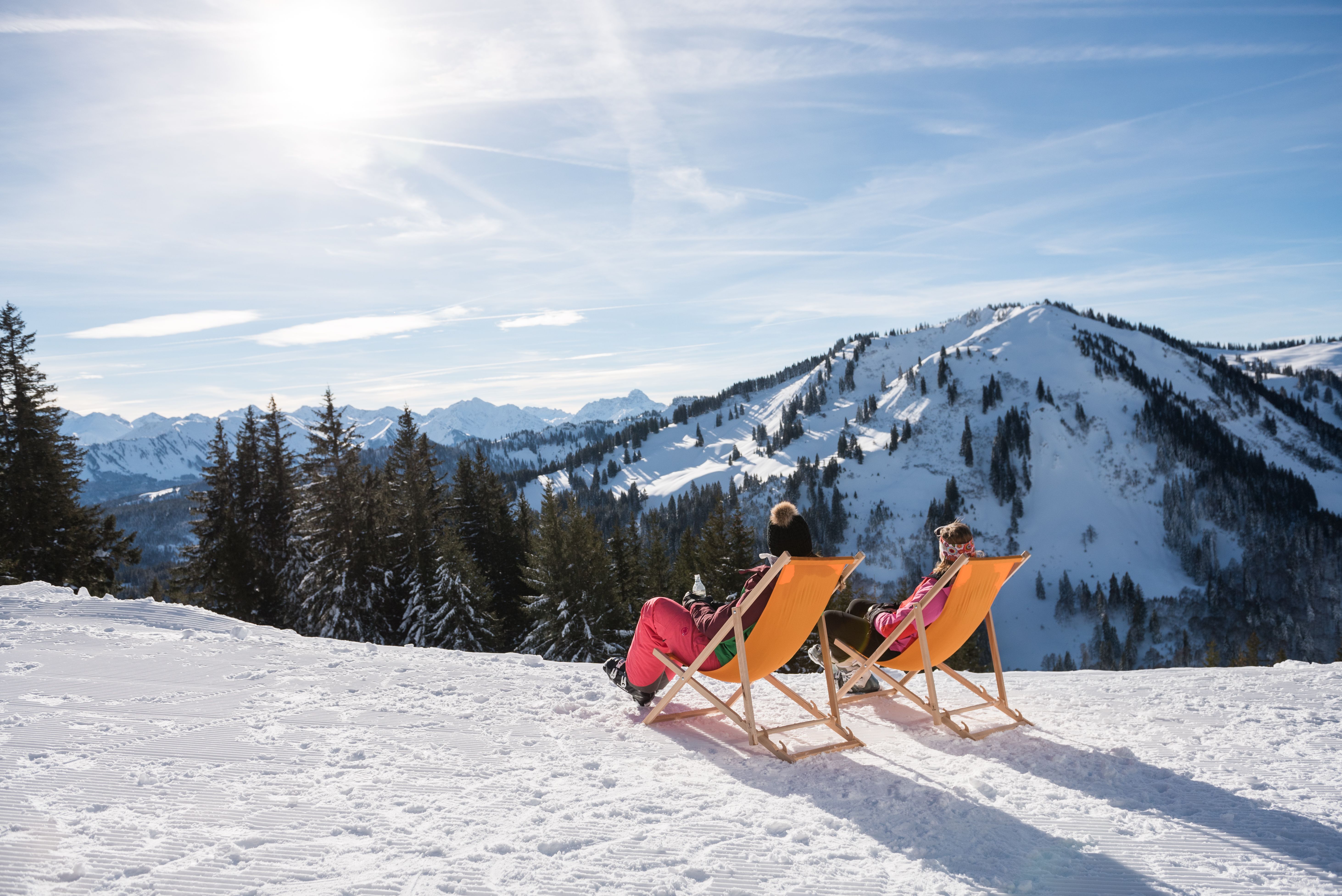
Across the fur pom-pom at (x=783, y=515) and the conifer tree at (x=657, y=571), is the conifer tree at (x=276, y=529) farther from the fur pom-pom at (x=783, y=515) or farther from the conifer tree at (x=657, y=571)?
the fur pom-pom at (x=783, y=515)

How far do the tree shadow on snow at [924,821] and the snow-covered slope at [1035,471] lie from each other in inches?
4366

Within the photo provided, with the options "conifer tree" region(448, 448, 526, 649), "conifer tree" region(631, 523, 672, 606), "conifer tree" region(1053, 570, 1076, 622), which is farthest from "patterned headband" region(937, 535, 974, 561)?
"conifer tree" region(1053, 570, 1076, 622)

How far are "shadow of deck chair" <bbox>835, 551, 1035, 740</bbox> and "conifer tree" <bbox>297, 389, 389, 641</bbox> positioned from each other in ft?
65.5

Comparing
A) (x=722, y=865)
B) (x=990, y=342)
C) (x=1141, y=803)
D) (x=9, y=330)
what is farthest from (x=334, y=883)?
(x=990, y=342)

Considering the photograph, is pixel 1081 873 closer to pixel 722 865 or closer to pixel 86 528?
pixel 722 865

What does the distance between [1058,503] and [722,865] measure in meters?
158

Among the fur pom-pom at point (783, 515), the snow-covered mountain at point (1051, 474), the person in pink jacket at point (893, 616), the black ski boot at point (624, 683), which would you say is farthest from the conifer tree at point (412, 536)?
the snow-covered mountain at point (1051, 474)

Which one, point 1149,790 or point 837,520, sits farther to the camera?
point 837,520

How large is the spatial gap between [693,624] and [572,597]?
57.5 ft

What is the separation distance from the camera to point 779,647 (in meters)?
5.97

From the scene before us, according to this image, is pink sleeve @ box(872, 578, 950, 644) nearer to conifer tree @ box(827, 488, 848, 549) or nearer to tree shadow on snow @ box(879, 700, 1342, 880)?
tree shadow on snow @ box(879, 700, 1342, 880)

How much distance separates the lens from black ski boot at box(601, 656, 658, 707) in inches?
263

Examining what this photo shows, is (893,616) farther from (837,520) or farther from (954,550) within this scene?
(837,520)

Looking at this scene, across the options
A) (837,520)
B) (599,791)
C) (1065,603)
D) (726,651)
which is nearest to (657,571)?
(726,651)
